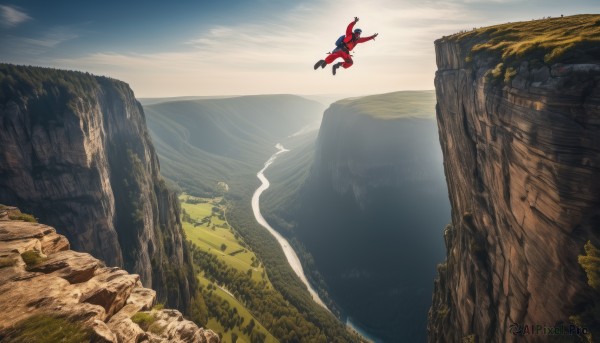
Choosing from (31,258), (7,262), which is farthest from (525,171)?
(7,262)

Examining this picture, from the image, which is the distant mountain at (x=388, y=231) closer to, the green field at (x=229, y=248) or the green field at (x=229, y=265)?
the green field at (x=229, y=248)

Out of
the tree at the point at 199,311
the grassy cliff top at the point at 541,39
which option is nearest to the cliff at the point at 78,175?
the tree at the point at 199,311

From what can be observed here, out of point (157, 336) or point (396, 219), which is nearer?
point (157, 336)

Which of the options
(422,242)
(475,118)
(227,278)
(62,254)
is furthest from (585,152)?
(422,242)

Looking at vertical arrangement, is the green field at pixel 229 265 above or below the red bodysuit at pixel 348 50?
below

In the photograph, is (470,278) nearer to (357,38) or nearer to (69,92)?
(357,38)

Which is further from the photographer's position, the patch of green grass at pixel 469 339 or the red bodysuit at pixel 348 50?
the patch of green grass at pixel 469 339
